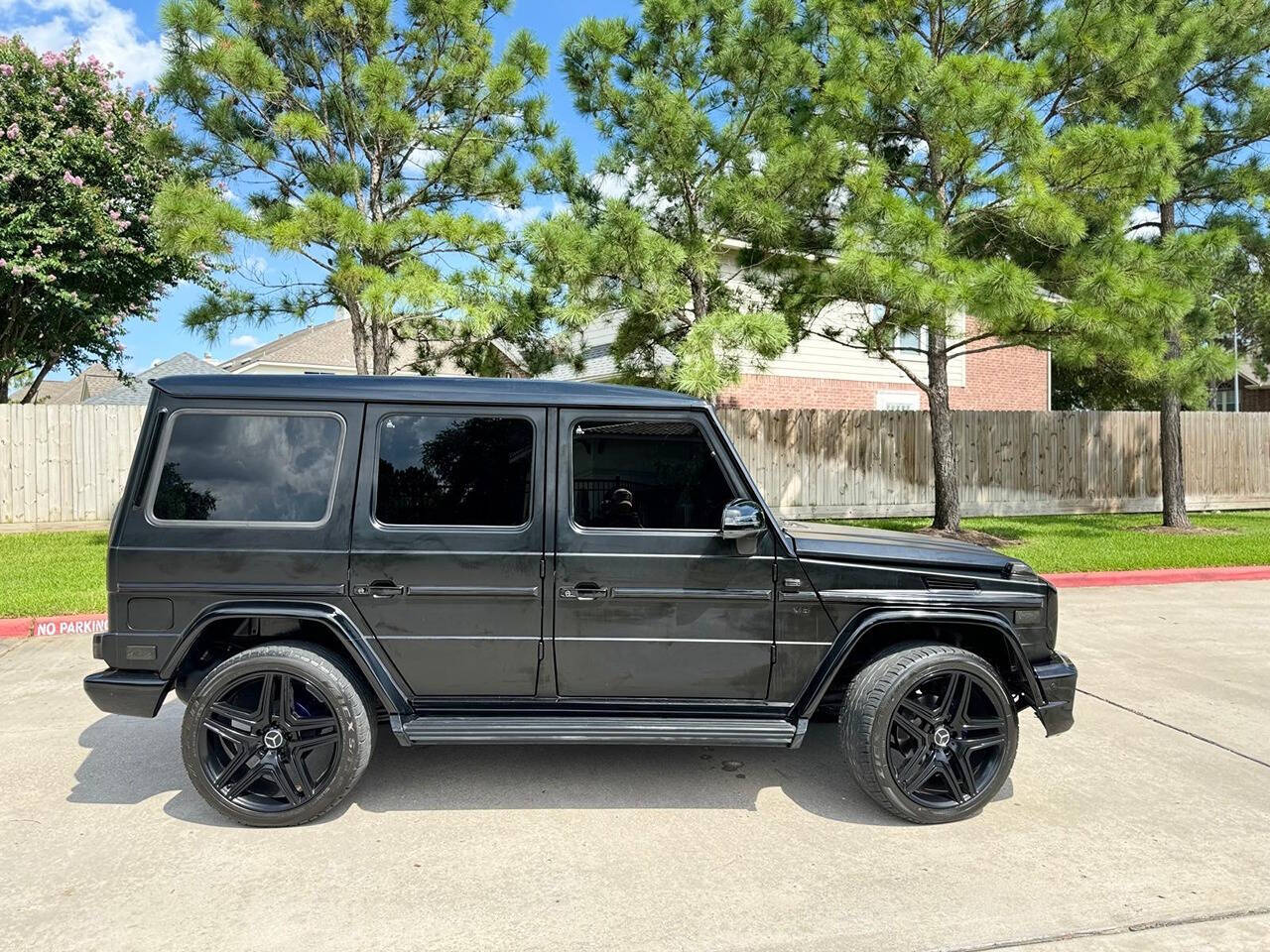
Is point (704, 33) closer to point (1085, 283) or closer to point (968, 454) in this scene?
point (1085, 283)

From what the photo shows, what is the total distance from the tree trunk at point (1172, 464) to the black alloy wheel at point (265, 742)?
1482cm

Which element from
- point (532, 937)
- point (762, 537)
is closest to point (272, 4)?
point (762, 537)

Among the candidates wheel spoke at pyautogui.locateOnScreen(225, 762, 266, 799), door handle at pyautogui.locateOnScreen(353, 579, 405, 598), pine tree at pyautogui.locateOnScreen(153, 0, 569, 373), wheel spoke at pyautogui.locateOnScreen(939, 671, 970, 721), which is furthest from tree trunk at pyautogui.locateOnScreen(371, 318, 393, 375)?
wheel spoke at pyautogui.locateOnScreen(939, 671, 970, 721)

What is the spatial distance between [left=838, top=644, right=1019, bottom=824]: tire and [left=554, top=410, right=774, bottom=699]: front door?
47cm

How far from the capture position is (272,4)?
10.9 meters

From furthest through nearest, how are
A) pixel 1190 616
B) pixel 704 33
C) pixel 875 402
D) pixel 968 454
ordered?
pixel 875 402 → pixel 968 454 → pixel 704 33 → pixel 1190 616

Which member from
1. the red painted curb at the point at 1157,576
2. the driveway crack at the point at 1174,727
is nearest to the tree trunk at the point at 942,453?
the red painted curb at the point at 1157,576

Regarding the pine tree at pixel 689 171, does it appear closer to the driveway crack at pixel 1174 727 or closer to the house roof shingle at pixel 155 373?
the driveway crack at pixel 1174 727

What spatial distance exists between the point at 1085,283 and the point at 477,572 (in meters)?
9.89

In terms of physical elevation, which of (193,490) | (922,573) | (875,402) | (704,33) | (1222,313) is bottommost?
(922,573)

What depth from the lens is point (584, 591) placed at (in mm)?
3627

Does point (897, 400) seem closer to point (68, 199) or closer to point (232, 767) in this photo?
point (68, 199)

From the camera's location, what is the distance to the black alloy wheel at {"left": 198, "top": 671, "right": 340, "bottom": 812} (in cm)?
355

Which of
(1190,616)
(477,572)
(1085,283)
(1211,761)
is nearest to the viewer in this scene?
(477,572)
